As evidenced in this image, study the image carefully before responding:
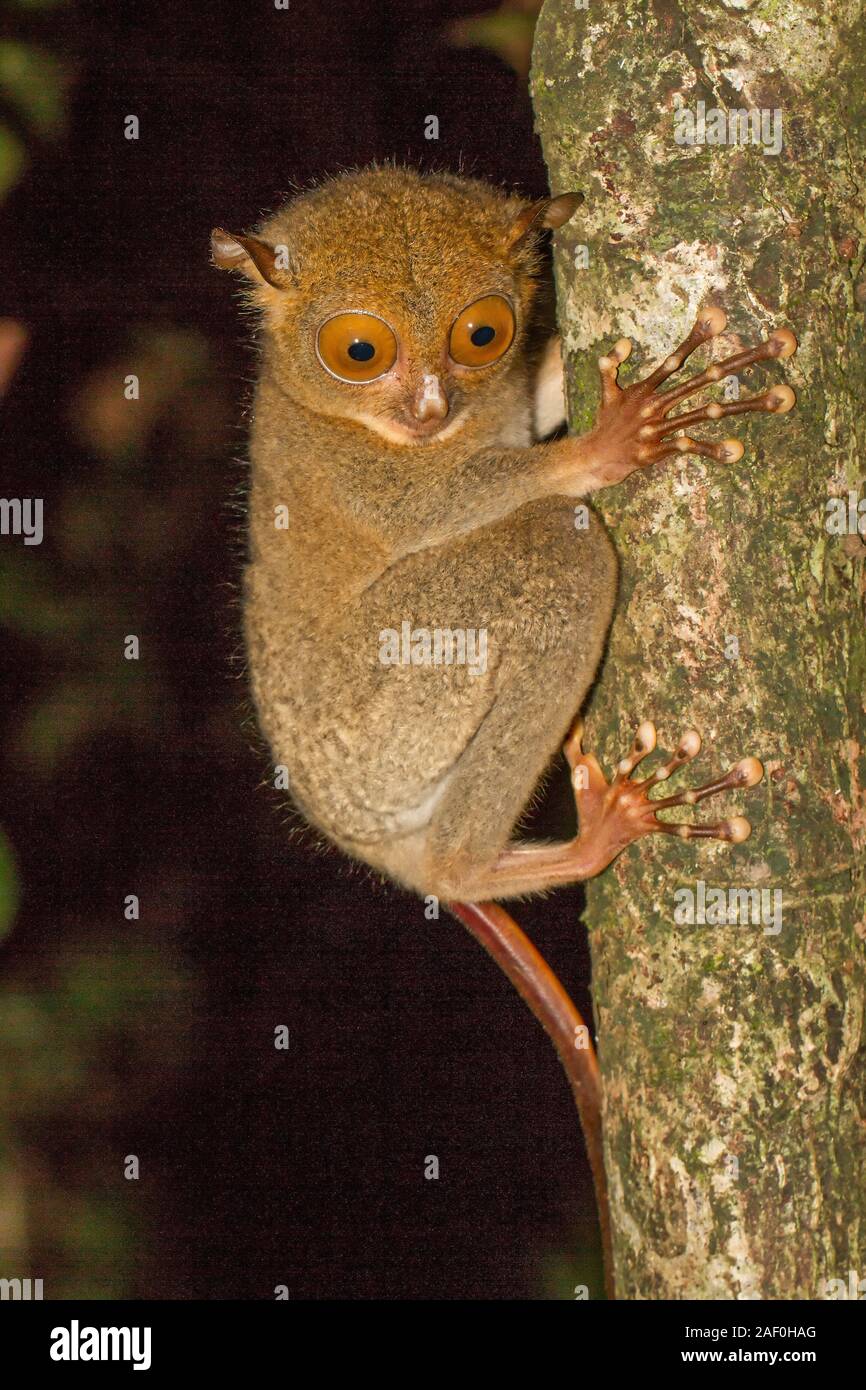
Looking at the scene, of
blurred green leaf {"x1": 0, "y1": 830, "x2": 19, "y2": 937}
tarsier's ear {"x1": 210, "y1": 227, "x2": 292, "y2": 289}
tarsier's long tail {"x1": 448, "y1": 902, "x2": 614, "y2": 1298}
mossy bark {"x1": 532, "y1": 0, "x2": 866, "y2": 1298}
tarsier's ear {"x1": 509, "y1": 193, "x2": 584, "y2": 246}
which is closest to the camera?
mossy bark {"x1": 532, "y1": 0, "x2": 866, "y2": 1298}

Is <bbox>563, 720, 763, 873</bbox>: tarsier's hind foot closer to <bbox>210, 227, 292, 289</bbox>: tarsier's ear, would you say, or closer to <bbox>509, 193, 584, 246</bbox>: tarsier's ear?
<bbox>509, 193, 584, 246</bbox>: tarsier's ear

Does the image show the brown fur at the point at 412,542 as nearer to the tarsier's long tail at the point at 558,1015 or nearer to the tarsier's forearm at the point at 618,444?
the tarsier's forearm at the point at 618,444

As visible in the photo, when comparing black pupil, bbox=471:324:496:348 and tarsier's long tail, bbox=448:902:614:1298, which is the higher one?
black pupil, bbox=471:324:496:348

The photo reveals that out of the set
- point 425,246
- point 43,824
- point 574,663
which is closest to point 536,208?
point 425,246

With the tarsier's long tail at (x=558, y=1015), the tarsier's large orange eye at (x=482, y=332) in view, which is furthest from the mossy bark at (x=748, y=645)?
the tarsier's large orange eye at (x=482, y=332)

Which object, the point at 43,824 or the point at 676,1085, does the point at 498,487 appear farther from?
the point at 43,824

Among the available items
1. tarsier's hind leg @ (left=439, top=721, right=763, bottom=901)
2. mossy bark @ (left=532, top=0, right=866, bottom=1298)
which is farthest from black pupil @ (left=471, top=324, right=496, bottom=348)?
tarsier's hind leg @ (left=439, top=721, right=763, bottom=901)

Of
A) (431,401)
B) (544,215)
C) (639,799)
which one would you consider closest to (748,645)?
(639,799)
